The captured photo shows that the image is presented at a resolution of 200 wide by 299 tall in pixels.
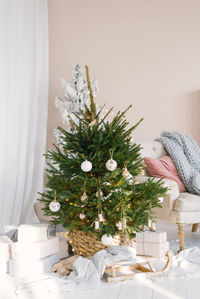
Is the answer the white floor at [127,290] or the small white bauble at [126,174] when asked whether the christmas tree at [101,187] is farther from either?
the white floor at [127,290]

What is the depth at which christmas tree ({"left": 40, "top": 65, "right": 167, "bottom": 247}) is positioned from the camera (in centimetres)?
190

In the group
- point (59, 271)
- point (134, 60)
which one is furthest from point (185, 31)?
point (59, 271)

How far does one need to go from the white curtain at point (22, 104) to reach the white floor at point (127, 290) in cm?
172

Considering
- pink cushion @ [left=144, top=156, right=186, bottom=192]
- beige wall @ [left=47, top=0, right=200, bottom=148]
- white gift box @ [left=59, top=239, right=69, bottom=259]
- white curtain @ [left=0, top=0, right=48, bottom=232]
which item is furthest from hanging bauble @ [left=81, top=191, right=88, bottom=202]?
beige wall @ [left=47, top=0, right=200, bottom=148]

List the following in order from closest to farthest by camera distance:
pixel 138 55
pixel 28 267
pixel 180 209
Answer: pixel 28 267
pixel 180 209
pixel 138 55

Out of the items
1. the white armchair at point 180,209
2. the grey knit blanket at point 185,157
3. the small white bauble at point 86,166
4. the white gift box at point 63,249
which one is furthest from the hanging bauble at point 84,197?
the grey knit blanket at point 185,157

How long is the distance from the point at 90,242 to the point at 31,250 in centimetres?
31

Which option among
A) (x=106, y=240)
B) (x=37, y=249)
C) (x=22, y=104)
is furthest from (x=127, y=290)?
(x=22, y=104)

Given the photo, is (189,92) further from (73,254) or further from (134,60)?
(73,254)

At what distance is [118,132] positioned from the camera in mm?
1988

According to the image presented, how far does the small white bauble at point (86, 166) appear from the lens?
6.08 ft

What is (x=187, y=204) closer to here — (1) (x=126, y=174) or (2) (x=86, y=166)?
(1) (x=126, y=174)

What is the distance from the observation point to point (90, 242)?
1.99 metres

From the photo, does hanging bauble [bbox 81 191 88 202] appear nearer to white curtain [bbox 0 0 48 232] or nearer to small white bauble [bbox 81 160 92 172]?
small white bauble [bbox 81 160 92 172]
